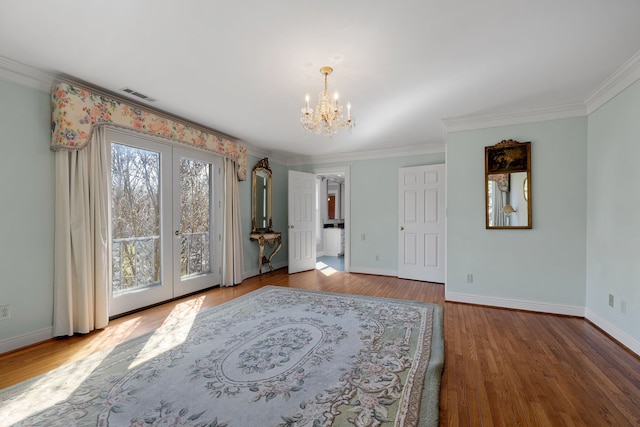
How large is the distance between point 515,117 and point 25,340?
5.66 meters

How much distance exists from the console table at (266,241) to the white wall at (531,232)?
3.13m

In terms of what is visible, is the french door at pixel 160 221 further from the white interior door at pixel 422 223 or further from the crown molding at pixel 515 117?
the crown molding at pixel 515 117

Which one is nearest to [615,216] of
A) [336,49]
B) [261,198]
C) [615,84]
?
[615,84]

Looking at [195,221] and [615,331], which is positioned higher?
[195,221]

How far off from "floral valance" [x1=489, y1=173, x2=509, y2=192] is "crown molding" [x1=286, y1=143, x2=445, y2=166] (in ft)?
5.10

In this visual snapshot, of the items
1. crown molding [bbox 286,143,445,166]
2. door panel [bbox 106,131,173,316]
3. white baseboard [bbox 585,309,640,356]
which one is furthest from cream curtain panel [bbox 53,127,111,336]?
white baseboard [bbox 585,309,640,356]

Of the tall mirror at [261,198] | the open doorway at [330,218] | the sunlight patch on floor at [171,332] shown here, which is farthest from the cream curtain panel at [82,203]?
the open doorway at [330,218]

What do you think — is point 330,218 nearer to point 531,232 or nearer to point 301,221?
point 301,221

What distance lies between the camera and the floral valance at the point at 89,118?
2.63 metres

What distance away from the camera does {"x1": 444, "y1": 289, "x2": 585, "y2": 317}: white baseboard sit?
11.0ft

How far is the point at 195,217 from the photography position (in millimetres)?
4289

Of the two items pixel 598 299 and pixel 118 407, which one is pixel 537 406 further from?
pixel 118 407

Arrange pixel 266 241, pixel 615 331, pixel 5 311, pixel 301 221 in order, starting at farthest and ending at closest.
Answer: pixel 301 221
pixel 266 241
pixel 615 331
pixel 5 311

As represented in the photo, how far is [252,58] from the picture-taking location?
2346mm
